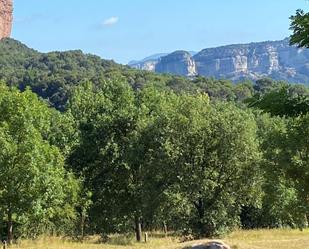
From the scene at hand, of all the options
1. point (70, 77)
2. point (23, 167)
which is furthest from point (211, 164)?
point (70, 77)

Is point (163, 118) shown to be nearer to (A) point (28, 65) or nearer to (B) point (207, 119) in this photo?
(B) point (207, 119)

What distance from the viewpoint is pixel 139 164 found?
3688cm

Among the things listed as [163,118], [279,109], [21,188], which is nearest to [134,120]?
[163,118]

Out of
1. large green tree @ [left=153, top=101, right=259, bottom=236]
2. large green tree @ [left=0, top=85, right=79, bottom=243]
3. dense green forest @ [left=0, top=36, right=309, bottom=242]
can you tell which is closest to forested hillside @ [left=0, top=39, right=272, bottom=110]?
dense green forest @ [left=0, top=36, right=309, bottom=242]

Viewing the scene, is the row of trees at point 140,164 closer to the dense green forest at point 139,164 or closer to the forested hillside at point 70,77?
the dense green forest at point 139,164

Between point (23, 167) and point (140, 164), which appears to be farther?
point (140, 164)

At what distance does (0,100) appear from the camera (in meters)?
29.0

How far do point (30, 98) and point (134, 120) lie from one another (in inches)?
332

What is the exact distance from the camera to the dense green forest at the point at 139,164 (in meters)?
26.3

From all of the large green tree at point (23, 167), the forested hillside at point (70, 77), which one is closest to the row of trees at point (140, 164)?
the large green tree at point (23, 167)

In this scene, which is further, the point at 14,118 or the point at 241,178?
the point at 241,178

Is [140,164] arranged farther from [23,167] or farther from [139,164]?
[23,167]

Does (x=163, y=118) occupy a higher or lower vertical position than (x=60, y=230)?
higher

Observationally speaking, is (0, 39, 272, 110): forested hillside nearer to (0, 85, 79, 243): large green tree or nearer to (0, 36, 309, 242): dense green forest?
(0, 36, 309, 242): dense green forest
